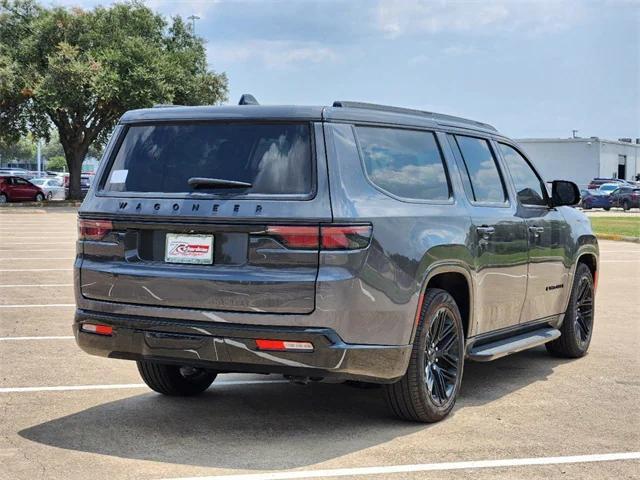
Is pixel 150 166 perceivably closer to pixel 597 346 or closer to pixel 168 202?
pixel 168 202

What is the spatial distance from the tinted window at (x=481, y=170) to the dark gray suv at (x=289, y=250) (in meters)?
0.23

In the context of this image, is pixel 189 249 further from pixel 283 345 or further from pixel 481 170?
pixel 481 170

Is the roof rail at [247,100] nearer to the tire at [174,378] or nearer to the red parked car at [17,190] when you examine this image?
the tire at [174,378]

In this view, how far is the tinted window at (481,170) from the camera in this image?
265 inches

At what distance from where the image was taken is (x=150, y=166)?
18.8 ft

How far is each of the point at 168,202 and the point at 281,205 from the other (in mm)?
730

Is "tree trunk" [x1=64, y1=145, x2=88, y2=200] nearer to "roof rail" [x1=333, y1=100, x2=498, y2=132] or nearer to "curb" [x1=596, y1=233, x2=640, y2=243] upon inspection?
"curb" [x1=596, y1=233, x2=640, y2=243]

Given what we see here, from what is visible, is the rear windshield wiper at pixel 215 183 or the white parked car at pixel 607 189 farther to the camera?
the white parked car at pixel 607 189

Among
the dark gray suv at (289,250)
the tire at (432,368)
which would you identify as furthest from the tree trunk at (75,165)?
the tire at (432,368)

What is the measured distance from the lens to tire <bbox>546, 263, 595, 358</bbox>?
818cm

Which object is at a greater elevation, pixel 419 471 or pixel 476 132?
pixel 476 132

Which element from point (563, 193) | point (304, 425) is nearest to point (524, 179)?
point (563, 193)

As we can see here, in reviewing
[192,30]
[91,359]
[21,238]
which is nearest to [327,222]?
[91,359]

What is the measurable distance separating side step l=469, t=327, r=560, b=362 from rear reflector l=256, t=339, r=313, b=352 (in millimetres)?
1750
